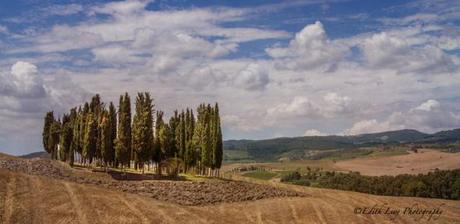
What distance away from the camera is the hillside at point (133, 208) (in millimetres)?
44531

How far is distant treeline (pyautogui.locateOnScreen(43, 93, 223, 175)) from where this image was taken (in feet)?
253

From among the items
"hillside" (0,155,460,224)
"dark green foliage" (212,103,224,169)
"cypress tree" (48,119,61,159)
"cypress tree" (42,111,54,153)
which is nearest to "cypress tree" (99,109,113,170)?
"hillside" (0,155,460,224)

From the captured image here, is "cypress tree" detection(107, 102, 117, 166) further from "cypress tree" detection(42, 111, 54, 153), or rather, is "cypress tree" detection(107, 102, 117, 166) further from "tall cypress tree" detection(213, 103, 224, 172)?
"cypress tree" detection(42, 111, 54, 153)

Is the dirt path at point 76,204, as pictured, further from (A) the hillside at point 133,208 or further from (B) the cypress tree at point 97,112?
(B) the cypress tree at point 97,112

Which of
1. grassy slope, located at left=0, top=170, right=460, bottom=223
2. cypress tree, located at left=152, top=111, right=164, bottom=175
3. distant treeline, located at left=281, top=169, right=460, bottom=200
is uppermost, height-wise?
cypress tree, located at left=152, top=111, right=164, bottom=175

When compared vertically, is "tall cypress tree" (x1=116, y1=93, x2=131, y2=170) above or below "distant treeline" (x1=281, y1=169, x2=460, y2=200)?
above

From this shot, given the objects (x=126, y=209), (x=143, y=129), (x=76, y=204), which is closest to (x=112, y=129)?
(x=143, y=129)

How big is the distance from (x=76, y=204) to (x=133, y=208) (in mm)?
5846

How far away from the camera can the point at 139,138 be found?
249 feet

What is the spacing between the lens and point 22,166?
63375mm

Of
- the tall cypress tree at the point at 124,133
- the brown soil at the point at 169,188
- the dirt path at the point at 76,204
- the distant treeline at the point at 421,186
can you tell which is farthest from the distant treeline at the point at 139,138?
the distant treeline at the point at 421,186

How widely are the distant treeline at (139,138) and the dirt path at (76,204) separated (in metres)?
23.7

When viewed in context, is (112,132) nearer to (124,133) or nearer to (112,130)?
(112,130)

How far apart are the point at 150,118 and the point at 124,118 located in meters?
4.55
